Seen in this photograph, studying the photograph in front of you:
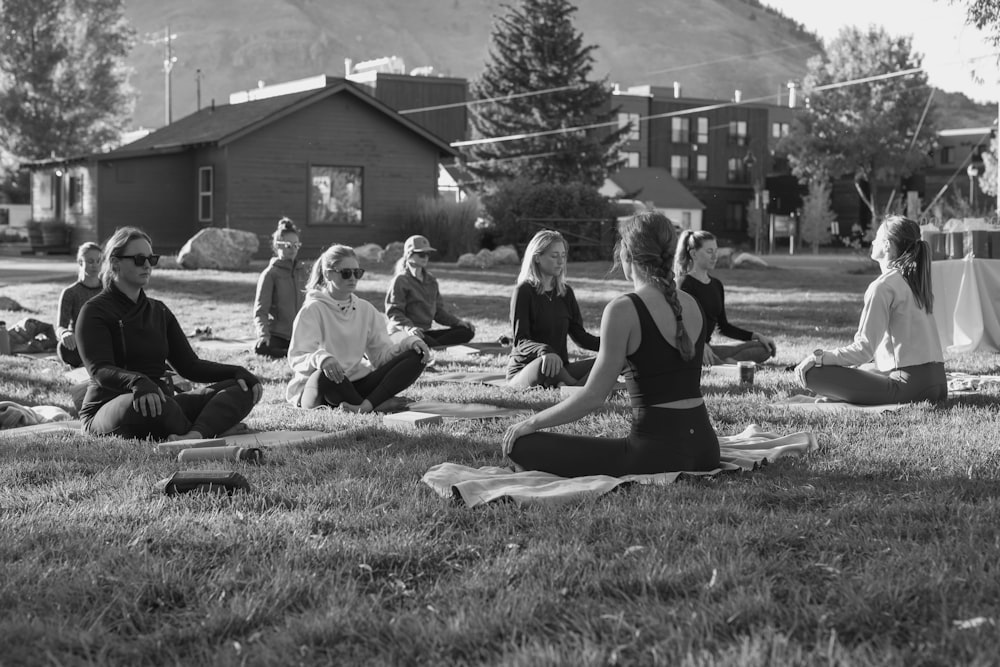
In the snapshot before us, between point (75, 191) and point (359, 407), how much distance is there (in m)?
31.9

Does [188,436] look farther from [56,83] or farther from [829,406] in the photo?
[56,83]

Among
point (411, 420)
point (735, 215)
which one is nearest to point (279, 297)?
point (411, 420)

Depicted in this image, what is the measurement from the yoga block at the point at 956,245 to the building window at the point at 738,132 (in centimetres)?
7298

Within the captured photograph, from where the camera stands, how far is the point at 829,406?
8094mm

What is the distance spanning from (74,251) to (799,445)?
34.3 m

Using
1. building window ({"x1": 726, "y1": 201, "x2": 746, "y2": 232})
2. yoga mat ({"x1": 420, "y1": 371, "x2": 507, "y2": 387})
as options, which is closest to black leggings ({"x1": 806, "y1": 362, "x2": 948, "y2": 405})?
yoga mat ({"x1": 420, "y1": 371, "x2": 507, "y2": 387})

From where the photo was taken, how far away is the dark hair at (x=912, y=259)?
26.2 ft

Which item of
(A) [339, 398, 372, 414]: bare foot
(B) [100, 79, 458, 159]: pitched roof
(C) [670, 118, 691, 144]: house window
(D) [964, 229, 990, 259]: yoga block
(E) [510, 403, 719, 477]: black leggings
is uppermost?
(C) [670, 118, 691, 144]: house window

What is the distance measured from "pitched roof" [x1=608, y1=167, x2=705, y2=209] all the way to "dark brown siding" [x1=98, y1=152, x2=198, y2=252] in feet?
135

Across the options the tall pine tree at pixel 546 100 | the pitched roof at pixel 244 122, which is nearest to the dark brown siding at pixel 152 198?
the pitched roof at pixel 244 122

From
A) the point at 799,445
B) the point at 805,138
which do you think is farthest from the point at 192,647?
the point at 805,138

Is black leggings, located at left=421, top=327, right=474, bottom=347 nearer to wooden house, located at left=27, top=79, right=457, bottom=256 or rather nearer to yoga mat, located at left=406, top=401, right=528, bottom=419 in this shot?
yoga mat, located at left=406, top=401, right=528, bottom=419

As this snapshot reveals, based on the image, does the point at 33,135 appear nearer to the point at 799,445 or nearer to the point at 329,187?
the point at 329,187

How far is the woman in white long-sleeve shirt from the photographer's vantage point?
7992 mm
